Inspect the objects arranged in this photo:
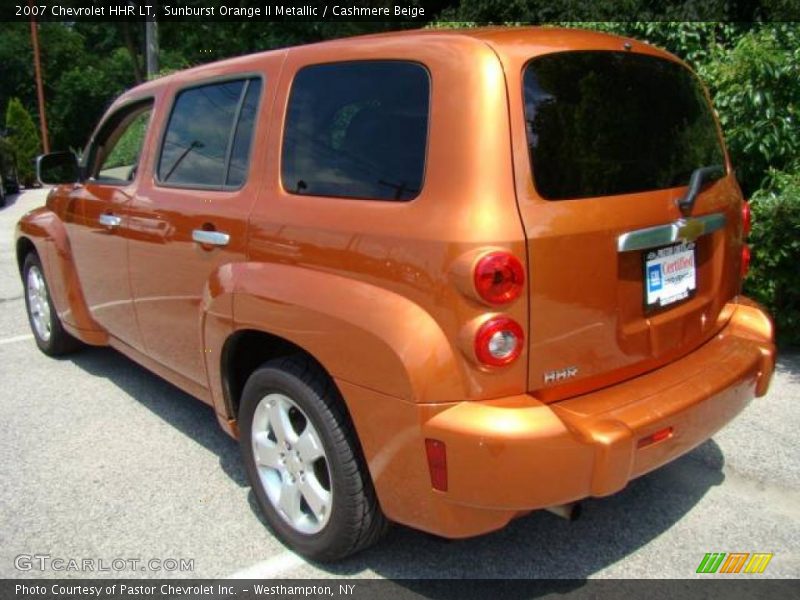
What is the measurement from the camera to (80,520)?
3049 millimetres

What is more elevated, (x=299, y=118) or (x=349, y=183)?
(x=299, y=118)

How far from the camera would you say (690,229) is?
253 centimetres

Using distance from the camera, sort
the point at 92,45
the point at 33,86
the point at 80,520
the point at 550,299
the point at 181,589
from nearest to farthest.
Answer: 1. the point at 550,299
2. the point at 181,589
3. the point at 80,520
4. the point at 33,86
5. the point at 92,45

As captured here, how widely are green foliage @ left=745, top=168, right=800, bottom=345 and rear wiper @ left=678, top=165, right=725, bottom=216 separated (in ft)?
6.31

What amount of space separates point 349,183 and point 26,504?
83.4 inches

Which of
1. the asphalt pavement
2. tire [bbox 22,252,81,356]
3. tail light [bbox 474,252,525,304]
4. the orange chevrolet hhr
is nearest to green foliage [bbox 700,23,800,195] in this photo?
the asphalt pavement

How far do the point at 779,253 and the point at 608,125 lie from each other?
258 centimetres

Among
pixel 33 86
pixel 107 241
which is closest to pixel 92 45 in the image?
pixel 33 86

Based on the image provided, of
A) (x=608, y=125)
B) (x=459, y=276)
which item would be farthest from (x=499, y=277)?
(x=608, y=125)

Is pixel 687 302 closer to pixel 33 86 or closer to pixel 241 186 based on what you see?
pixel 241 186

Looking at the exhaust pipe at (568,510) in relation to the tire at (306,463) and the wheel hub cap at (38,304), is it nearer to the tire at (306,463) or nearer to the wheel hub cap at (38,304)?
the tire at (306,463)

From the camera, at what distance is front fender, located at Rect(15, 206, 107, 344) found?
438cm

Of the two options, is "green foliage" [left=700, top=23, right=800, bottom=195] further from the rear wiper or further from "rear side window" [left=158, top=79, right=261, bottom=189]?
"rear side window" [left=158, top=79, right=261, bottom=189]

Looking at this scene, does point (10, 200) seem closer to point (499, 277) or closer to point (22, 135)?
point (22, 135)
